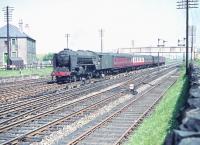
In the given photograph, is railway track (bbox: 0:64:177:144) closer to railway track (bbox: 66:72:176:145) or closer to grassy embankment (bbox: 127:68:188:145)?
railway track (bbox: 66:72:176:145)

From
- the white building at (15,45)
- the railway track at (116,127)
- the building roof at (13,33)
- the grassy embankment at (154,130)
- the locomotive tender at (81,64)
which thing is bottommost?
the railway track at (116,127)

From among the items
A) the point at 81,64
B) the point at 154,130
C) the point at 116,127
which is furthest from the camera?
the point at 81,64

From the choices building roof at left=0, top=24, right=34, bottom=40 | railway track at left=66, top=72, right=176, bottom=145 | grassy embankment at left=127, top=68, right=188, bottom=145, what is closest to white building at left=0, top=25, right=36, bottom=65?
building roof at left=0, top=24, right=34, bottom=40

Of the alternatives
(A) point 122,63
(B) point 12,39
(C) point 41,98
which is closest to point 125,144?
(C) point 41,98

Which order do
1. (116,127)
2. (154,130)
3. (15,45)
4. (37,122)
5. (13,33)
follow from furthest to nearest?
(13,33) < (15,45) < (37,122) < (116,127) < (154,130)

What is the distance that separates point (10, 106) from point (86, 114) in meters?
5.05

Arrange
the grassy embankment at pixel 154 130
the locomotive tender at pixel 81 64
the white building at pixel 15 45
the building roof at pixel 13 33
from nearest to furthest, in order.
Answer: the grassy embankment at pixel 154 130 < the locomotive tender at pixel 81 64 < the white building at pixel 15 45 < the building roof at pixel 13 33

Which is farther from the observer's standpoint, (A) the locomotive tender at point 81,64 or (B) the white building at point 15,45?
(B) the white building at point 15,45

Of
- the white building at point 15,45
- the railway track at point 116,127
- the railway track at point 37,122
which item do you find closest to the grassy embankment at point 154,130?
the railway track at point 116,127

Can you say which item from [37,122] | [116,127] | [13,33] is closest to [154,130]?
[116,127]

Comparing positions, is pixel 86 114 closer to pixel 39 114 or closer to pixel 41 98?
pixel 39 114

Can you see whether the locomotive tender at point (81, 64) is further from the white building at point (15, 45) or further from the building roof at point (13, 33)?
the building roof at point (13, 33)

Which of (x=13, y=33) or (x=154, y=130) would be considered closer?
(x=154, y=130)

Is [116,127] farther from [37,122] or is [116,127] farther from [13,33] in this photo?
[13,33]
